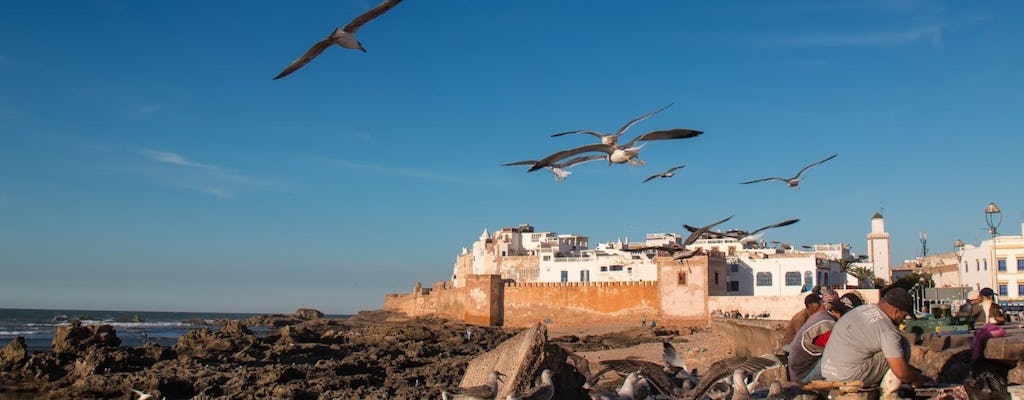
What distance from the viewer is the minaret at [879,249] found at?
47844 millimetres

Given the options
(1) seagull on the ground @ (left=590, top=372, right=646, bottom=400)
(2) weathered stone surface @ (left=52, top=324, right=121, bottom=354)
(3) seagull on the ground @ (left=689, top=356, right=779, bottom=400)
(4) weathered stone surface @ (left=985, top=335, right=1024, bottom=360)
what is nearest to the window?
(2) weathered stone surface @ (left=52, top=324, right=121, bottom=354)

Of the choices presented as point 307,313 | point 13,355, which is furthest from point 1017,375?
point 307,313

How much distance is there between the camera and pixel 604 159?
12445mm

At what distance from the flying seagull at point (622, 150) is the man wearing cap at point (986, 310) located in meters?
4.44

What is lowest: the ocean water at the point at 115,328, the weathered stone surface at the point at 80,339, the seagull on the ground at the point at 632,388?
the ocean water at the point at 115,328

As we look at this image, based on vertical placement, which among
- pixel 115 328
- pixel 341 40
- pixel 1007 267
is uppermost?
pixel 341 40

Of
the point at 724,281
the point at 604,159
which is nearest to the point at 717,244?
the point at 724,281

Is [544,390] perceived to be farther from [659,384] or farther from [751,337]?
[751,337]

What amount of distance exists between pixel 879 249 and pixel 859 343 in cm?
4679

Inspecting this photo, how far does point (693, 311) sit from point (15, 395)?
29.3 m

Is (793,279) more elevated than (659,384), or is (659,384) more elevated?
(793,279)

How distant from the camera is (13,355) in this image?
A: 19.3 metres

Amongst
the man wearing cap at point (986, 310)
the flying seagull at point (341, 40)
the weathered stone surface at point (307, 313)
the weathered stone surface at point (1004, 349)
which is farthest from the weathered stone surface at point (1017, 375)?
the weathered stone surface at point (307, 313)

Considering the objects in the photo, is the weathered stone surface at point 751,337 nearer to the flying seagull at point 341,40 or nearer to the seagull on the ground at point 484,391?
the seagull on the ground at point 484,391
